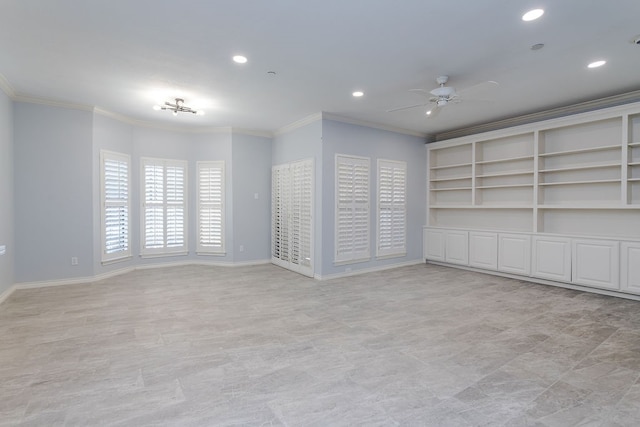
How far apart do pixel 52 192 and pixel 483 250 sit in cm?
745

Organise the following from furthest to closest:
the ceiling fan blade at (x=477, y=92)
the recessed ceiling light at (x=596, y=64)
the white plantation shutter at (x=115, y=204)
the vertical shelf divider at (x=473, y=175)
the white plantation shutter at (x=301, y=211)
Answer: the vertical shelf divider at (x=473, y=175) → the white plantation shutter at (x=301, y=211) → the white plantation shutter at (x=115, y=204) → the ceiling fan blade at (x=477, y=92) → the recessed ceiling light at (x=596, y=64)

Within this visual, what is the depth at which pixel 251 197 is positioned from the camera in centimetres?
698

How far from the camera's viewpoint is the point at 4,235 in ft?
14.6

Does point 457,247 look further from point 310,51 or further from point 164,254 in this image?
point 164,254

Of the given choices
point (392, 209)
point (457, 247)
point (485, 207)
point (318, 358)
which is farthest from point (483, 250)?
point (318, 358)

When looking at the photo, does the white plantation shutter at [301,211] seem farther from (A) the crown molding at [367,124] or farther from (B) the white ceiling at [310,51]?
(B) the white ceiling at [310,51]

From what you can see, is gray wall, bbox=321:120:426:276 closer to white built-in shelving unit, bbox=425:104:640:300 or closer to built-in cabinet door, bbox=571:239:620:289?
white built-in shelving unit, bbox=425:104:640:300

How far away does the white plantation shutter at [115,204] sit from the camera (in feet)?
18.3

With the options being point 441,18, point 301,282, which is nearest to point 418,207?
point 301,282

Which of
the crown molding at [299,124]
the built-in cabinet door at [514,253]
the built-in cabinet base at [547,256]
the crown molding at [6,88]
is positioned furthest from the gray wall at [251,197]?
the built-in cabinet door at [514,253]

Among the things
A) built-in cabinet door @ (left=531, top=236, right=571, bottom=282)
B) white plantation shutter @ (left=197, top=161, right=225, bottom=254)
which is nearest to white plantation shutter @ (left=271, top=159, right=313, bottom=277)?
white plantation shutter @ (left=197, top=161, right=225, bottom=254)

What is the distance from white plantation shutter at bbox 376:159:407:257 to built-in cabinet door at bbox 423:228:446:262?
64 cm

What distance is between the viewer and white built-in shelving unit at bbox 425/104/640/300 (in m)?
4.69

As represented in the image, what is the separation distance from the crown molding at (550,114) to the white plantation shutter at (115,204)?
656cm
